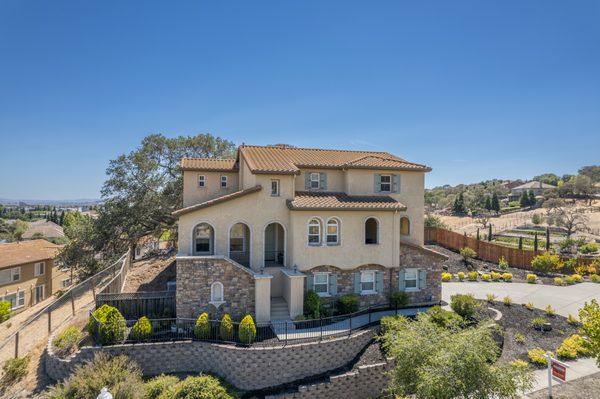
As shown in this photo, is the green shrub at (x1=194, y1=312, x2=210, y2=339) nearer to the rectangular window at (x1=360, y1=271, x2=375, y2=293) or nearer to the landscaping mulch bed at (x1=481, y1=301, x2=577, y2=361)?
the rectangular window at (x1=360, y1=271, x2=375, y2=293)

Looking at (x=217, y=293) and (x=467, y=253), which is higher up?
(x=217, y=293)

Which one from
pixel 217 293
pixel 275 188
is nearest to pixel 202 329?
pixel 217 293

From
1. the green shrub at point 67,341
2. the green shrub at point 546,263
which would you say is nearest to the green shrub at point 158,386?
the green shrub at point 67,341

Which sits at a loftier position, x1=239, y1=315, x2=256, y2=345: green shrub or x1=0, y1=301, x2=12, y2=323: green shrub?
x1=239, y1=315, x2=256, y2=345: green shrub

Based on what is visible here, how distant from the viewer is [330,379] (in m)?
13.8

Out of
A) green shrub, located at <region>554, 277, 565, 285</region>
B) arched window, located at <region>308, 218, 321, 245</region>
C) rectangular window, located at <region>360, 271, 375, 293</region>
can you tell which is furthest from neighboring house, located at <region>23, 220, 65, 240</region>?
green shrub, located at <region>554, 277, 565, 285</region>

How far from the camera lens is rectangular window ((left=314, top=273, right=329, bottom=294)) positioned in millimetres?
18906

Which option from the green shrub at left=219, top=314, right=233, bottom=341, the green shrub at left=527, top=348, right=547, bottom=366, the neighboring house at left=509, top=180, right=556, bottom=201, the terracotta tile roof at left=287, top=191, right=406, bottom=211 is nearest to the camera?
the green shrub at left=527, top=348, right=547, bottom=366

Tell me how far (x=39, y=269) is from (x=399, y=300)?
40.3 meters

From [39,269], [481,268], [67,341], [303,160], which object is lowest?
[39,269]

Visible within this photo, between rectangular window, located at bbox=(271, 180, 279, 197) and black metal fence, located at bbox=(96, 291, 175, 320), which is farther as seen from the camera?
rectangular window, located at bbox=(271, 180, 279, 197)

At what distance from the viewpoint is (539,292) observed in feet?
80.1

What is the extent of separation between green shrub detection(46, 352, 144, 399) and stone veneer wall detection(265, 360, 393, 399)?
5.32 m

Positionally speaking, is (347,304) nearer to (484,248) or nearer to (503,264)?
(503,264)
